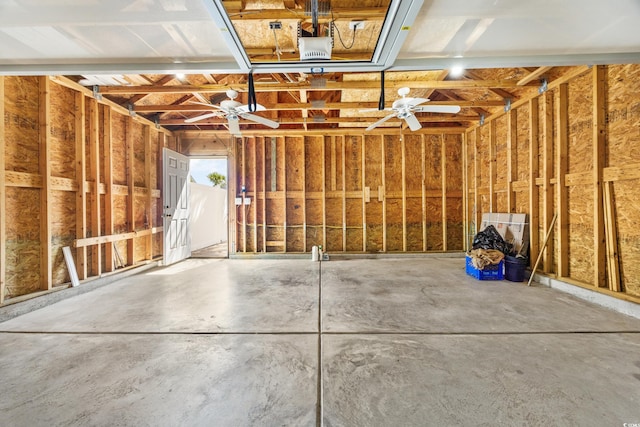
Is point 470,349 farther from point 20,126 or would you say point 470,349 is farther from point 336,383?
point 20,126

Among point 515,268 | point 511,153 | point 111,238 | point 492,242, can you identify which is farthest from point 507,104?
point 111,238

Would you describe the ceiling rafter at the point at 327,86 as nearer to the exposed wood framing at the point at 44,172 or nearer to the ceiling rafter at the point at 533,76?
the ceiling rafter at the point at 533,76

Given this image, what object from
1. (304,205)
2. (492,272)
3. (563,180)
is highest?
(563,180)

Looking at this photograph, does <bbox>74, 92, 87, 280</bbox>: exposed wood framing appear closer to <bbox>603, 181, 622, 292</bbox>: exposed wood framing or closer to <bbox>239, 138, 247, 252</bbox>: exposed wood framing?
<bbox>239, 138, 247, 252</bbox>: exposed wood framing

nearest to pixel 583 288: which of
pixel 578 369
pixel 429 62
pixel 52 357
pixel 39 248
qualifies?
pixel 578 369

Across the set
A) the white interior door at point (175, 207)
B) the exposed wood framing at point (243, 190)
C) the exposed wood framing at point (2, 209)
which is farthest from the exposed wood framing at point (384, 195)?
the exposed wood framing at point (2, 209)

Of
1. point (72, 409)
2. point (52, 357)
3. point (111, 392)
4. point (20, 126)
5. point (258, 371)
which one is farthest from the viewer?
point (20, 126)

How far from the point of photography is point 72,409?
150cm

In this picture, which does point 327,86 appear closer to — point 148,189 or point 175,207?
point 148,189

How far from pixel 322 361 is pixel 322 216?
14.8 feet

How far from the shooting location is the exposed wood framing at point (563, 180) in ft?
12.1

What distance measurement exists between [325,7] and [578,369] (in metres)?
3.52

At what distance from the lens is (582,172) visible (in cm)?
343

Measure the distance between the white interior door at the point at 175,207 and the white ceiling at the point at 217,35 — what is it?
3.90 metres
